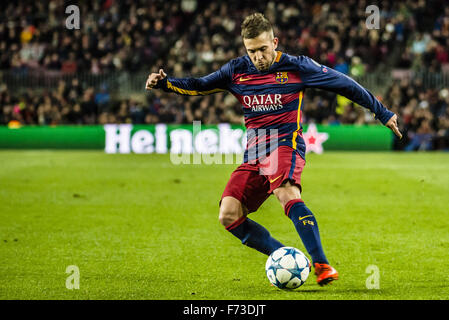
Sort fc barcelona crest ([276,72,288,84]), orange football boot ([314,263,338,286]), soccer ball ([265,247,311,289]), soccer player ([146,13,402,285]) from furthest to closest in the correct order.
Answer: fc barcelona crest ([276,72,288,84]) → soccer player ([146,13,402,285]) → soccer ball ([265,247,311,289]) → orange football boot ([314,263,338,286])

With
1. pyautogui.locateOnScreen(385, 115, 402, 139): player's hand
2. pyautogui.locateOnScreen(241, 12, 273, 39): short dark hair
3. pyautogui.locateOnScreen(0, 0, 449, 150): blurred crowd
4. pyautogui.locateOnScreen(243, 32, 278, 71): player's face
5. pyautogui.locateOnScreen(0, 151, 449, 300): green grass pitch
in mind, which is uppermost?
pyautogui.locateOnScreen(0, 0, 449, 150): blurred crowd

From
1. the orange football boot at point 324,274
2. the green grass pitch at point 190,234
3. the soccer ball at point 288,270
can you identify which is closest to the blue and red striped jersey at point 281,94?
the soccer ball at point 288,270

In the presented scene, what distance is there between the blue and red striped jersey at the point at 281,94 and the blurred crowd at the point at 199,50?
16.8 meters

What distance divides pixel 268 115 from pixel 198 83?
70 centimetres

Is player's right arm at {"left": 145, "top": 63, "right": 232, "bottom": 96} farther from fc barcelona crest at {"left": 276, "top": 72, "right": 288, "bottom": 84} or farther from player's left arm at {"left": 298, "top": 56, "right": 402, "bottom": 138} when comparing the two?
player's left arm at {"left": 298, "top": 56, "right": 402, "bottom": 138}

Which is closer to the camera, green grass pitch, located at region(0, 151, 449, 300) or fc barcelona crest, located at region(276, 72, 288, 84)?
green grass pitch, located at region(0, 151, 449, 300)

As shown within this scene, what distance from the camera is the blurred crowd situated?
76.1ft

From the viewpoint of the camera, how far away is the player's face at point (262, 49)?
552cm

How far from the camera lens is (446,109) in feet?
75.5

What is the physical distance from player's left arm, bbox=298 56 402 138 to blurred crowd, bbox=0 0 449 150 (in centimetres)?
1694

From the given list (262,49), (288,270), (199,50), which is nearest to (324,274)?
(288,270)

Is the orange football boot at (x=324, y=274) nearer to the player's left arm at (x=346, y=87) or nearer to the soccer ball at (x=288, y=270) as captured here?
the soccer ball at (x=288, y=270)

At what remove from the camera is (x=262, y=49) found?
557 centimetres

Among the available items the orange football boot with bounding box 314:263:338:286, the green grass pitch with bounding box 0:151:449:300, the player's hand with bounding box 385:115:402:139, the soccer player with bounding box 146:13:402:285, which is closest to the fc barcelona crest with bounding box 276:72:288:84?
the soccer player with bounding box 146:13:402:285
